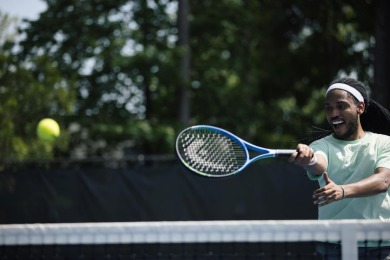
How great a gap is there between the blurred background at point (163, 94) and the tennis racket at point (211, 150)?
Result: 12.8ft

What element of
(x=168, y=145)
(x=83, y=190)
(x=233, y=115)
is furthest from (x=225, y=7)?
(x=83, y=190)

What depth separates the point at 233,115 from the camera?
1667cm

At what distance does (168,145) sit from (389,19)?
640 cm

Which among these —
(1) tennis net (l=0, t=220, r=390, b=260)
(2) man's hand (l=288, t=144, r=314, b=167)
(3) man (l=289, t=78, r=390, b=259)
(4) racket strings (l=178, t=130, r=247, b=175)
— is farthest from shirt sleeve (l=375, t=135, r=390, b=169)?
(4) racket strings (l=178, t=130, r=247, b=175)

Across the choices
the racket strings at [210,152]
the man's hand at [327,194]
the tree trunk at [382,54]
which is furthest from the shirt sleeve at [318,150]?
the tree trunk at [382,54]

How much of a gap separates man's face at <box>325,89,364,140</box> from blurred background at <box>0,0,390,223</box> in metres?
4.11

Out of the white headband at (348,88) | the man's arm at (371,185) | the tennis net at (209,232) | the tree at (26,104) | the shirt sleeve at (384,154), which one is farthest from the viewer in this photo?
the tree at (26,104)

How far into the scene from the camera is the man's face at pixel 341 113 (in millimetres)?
3604

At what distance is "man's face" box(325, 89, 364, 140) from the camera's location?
3.60 meters

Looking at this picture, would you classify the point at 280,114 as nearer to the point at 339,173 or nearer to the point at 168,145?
the point at 168,145

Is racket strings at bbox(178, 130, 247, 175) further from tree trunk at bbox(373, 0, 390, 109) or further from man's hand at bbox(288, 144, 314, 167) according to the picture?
tree trunk at bbox(373, 0, 390, 109)

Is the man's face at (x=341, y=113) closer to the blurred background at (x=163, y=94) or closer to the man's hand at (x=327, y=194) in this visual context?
the man's hand at (x=327, y=194)

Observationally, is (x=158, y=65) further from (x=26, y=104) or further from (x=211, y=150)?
(x=211, y=150)

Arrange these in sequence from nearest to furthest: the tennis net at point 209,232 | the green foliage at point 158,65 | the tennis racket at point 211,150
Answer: the tennis net at point 209,232 → the tennis racket at point 211,150 → the green foliage at point 158,65
